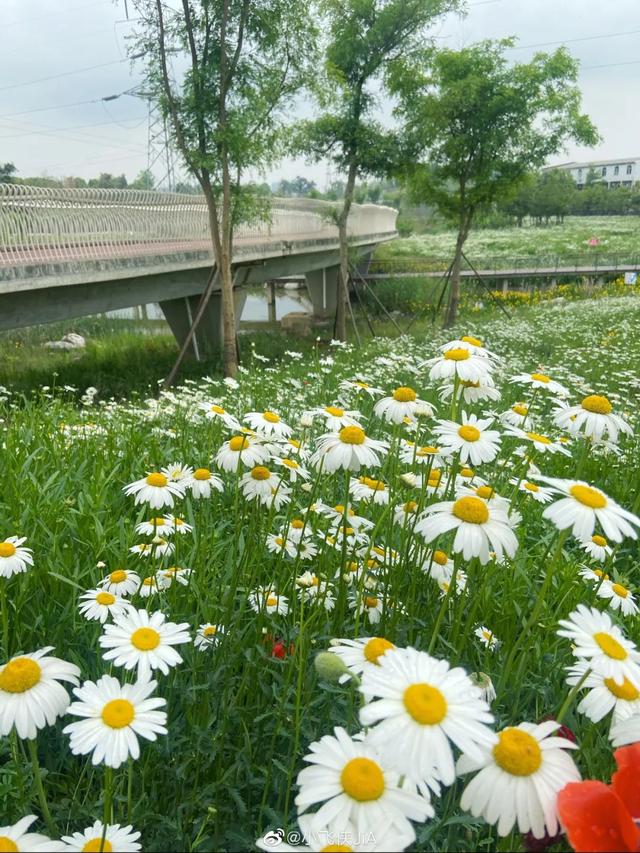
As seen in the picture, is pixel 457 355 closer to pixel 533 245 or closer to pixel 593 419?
pixel 593 419

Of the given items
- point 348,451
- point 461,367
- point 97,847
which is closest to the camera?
point 97,847

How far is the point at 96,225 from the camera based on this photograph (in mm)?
11797

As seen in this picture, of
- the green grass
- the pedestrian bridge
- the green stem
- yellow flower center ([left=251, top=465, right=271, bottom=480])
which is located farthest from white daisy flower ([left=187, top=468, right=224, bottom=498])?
the green grass

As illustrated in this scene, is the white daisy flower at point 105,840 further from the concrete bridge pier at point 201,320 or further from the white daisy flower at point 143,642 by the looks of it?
the concrete bridge pier at point 201,320

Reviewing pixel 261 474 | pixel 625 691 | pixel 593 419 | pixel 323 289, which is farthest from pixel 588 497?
pixel 323 289

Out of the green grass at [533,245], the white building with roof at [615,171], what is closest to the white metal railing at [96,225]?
the green grass at [533,245]

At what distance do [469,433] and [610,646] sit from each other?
82 cm

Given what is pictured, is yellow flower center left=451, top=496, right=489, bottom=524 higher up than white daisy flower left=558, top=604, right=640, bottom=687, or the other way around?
yellow flower center left=451, top=496, right=489, bottom=524

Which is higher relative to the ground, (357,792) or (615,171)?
(615,171)

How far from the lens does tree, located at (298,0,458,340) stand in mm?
15211

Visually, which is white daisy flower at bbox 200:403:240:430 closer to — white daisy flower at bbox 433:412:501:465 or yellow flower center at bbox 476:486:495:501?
white daisy flower at bbox 433:412:501:465

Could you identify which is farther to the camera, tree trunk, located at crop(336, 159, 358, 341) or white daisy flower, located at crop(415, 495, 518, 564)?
tree trunk, located at crop(336, 159, 358, 341)

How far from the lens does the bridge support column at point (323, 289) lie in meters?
30.8

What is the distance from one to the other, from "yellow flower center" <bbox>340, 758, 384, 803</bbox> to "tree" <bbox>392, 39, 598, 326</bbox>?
18755mm
